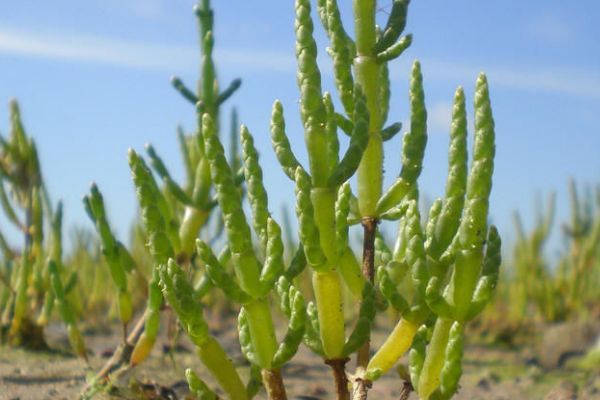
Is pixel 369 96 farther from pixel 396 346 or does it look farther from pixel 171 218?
pixel 171 218

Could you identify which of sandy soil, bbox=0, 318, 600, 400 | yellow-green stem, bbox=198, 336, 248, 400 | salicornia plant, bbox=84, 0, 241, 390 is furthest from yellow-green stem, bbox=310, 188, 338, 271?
sandy soil, bbox=0, 318, 600, 400

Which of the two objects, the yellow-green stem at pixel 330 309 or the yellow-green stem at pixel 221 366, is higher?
the yellow-green stem at pixel 330 309

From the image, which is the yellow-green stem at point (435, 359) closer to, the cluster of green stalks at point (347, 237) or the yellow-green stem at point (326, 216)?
the cluster of green stalks at point (347, 237)

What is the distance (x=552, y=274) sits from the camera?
559cm

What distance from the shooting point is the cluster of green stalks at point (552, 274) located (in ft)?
17.1

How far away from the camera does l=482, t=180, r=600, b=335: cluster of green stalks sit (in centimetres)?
521

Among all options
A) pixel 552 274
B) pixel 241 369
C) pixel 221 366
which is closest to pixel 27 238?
pixel 241 369

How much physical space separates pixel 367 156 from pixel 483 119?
0.96 ft

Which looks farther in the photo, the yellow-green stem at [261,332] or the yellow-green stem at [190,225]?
the yellow-green stem at [190,225]

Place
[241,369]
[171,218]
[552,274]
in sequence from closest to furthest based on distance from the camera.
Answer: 1. [171,218]
2. [241,369]
3. [552,274]

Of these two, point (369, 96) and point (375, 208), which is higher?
point (369, 96)

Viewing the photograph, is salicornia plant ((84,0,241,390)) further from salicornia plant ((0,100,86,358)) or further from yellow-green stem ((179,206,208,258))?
salicornia plant ((0,100,86,358))

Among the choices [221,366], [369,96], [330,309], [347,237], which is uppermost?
[369,96]

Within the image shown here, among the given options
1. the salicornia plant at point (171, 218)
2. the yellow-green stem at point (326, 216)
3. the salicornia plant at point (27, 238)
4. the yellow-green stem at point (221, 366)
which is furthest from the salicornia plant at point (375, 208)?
the salicornia plant at point (27, 238)
